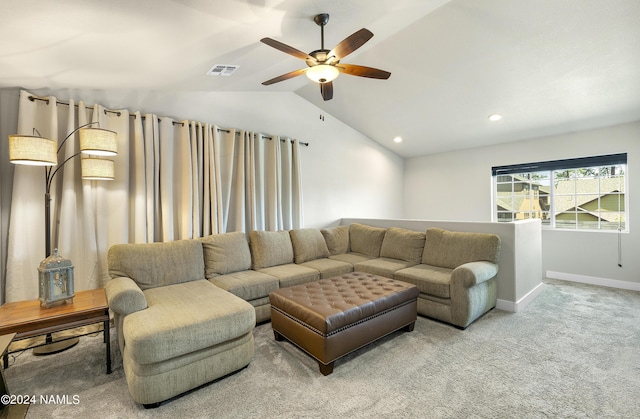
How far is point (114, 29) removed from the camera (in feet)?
6.14

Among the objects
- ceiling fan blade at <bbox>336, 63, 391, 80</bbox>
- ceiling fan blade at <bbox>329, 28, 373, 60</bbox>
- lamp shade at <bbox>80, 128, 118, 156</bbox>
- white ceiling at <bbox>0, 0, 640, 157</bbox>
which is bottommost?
lamp shade at <bbox>80, 128, 118, 156</bbox>

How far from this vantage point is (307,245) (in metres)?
3.96

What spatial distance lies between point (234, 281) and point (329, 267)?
1.19m

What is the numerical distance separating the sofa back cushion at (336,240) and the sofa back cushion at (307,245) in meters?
0.16

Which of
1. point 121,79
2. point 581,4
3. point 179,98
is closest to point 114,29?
point 121,79

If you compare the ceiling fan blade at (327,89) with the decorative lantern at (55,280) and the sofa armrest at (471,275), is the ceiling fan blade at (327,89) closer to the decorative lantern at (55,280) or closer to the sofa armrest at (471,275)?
the sofa armrest at (471,275)

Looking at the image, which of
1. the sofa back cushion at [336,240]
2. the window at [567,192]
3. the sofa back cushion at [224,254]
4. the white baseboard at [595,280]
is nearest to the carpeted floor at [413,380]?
the sofa back cushion at [224,254]

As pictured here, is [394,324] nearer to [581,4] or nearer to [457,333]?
[457,333]

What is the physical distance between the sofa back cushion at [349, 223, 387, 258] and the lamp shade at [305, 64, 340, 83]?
254cm

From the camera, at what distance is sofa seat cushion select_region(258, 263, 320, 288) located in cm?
315

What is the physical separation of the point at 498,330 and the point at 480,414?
132 cm

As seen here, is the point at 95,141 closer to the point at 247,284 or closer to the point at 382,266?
the point at 247,284

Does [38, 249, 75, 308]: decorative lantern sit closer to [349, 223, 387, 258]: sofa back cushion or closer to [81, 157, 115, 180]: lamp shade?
[81, 157, 115, 180]: lamp shade

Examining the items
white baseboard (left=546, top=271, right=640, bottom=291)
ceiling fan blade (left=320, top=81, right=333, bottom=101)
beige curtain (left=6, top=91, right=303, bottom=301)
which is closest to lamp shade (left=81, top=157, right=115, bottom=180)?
beige curtain (left=6, top=91, right=303, bottom=301)
